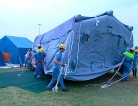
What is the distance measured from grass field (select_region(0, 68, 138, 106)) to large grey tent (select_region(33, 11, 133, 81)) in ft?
3.07

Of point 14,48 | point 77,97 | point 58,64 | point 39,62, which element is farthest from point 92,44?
point 14,48

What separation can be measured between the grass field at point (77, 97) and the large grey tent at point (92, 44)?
36.8 inches

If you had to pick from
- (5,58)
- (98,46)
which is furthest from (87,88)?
(5,58)

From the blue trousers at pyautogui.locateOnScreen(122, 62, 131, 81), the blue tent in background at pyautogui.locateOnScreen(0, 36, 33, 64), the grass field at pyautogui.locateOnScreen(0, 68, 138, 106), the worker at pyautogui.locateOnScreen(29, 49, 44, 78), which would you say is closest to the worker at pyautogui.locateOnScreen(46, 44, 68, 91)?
the grass field at pyautogui.locateOnScreen(0, 68, 138, 106)

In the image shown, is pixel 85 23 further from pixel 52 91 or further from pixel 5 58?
pixel 5 58

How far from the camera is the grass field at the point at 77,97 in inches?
248

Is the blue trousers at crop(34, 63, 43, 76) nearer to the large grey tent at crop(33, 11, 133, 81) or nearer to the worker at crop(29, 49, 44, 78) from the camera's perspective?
the worker at crop(29, 49, 44, 78)

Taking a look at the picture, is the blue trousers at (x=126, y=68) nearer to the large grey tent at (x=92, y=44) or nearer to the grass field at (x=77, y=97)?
the large grey tent at (x=92, y=44)

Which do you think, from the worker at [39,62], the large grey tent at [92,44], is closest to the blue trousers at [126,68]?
the large grey tent at [92,44]

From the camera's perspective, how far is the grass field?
20.7ft

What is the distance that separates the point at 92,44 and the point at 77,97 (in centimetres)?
323

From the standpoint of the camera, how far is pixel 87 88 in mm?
8539

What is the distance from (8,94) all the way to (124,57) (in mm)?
5540

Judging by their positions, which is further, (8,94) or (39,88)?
(39,88)
